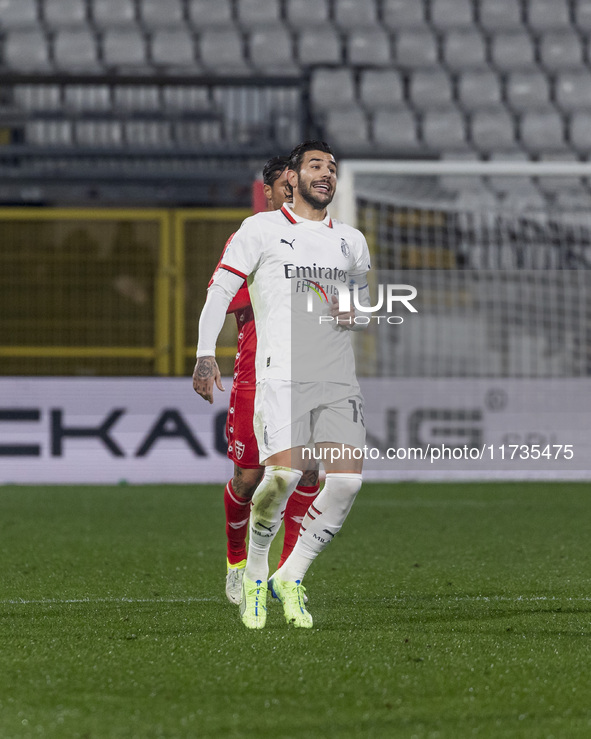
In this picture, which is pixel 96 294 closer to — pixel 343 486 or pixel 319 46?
pixel 319 46

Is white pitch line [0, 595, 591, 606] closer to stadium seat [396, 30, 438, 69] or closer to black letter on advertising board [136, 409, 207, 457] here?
black letter on advertising board [136, 409, 207, 457]

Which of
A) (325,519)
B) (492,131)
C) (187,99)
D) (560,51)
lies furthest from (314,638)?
(560,51)

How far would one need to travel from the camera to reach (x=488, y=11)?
17031 millimetres

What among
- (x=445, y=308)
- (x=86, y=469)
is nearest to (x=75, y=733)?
(x=86, y=469)

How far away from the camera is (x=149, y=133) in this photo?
13.3 meters

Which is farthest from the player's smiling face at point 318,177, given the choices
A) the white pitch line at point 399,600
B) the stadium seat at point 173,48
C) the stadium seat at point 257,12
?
the stadium seat at point 257,12

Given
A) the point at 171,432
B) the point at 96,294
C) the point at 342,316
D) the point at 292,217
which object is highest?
the point at 292,217

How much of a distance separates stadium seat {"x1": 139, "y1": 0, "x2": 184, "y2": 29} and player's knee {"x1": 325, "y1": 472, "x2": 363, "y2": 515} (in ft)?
43.3

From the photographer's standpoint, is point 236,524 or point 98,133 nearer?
point 236,524

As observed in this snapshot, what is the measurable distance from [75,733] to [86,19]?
14882 mm

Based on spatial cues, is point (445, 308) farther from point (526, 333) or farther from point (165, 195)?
point (165, 195)

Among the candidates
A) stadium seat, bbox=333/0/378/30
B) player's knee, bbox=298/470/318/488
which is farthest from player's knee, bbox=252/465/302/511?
stadium seat, bbox=333/0/378/30

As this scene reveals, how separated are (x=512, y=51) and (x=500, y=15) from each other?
757 millimetres

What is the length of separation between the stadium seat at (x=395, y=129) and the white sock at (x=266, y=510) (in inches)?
430
